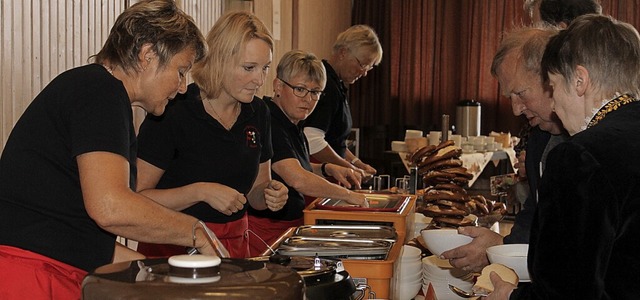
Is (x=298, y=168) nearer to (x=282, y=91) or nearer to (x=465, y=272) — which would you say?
(x=282, y=91)

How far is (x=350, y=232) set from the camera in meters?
2.25

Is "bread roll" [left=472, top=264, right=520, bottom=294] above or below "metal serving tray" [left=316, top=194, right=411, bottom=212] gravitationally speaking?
below

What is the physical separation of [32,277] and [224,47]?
106 cm

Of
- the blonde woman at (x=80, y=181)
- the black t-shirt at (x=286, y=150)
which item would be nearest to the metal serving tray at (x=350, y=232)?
the blonde woman at (x=80, y=181)

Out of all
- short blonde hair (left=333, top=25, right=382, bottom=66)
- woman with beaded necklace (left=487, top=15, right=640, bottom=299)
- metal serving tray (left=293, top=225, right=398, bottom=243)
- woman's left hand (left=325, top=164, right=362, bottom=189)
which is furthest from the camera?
short blonde hair (left=333, top=25, right=382, bottom=66)

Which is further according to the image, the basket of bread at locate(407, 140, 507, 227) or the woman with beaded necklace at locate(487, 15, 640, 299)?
the basket of bread at locate(407, 140, 507, 227)

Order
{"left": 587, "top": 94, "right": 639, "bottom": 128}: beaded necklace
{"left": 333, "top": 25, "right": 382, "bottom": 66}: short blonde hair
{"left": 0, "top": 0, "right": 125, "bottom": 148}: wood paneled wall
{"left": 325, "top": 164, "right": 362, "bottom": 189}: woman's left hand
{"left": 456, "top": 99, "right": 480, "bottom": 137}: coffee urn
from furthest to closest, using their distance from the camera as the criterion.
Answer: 1. {"left": 456, "top": 99, "right": 480, "bottom": 137}: coffee urn
2. {"left": 333, "top": 25, "right": 382, "bottom": 66}: short blonde hair
3. {"left": 325, "top": 164, "right": 362, "bottom": 189}: woman's left hand
4. {"left": 0, "top": 0, "right": 125, "bottom": 148}: wood paneled wall
5. {"left": 587, "top": 94, "right": 639, "bottom": 128}: beaded necklace

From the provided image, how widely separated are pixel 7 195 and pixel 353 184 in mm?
2176

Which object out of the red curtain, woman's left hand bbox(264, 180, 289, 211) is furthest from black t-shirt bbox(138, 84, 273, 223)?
the red curtain

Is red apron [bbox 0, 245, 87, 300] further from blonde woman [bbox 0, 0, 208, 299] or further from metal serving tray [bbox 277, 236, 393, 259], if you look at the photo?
metal serving tray [bbox 277, 236, 393, 259]

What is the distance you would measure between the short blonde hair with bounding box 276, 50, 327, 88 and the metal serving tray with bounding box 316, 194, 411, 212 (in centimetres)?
69

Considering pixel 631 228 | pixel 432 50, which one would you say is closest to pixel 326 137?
pixel 631 228

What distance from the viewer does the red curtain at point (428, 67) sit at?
9117 millimetres

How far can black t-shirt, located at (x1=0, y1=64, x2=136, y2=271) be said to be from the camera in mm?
1701
